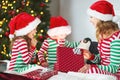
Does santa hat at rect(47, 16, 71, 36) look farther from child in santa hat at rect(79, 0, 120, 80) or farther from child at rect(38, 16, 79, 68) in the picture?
child in santa hat at rect(79, 0, 120, 80)

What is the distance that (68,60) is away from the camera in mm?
1505

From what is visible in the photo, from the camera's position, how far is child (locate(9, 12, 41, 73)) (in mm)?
1673

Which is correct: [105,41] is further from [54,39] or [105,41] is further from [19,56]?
[54,39]

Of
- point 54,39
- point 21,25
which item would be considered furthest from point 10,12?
point 21,25

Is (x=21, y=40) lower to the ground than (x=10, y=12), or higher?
lower

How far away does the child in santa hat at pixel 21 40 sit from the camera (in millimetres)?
1673

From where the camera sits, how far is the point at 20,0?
10.5 ft

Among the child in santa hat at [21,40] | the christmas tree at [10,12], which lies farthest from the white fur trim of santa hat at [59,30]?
the christmas tree at [10,12]

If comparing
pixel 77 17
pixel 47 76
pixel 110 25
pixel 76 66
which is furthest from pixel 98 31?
pixel 77 17

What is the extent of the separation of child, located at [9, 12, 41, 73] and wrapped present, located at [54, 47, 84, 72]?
269 millimetres

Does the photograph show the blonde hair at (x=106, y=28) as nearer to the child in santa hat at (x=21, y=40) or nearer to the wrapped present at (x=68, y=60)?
the wrapped present at (x=68, y=60)

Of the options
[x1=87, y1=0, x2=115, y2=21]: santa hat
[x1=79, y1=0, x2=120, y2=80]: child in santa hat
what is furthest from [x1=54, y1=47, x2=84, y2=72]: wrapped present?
[x1=87, y1=0, x2=115, y2=21]: santa hat

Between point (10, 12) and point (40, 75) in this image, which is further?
point (10, 12)

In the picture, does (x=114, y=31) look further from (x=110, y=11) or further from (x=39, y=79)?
(x=39, y=79)
